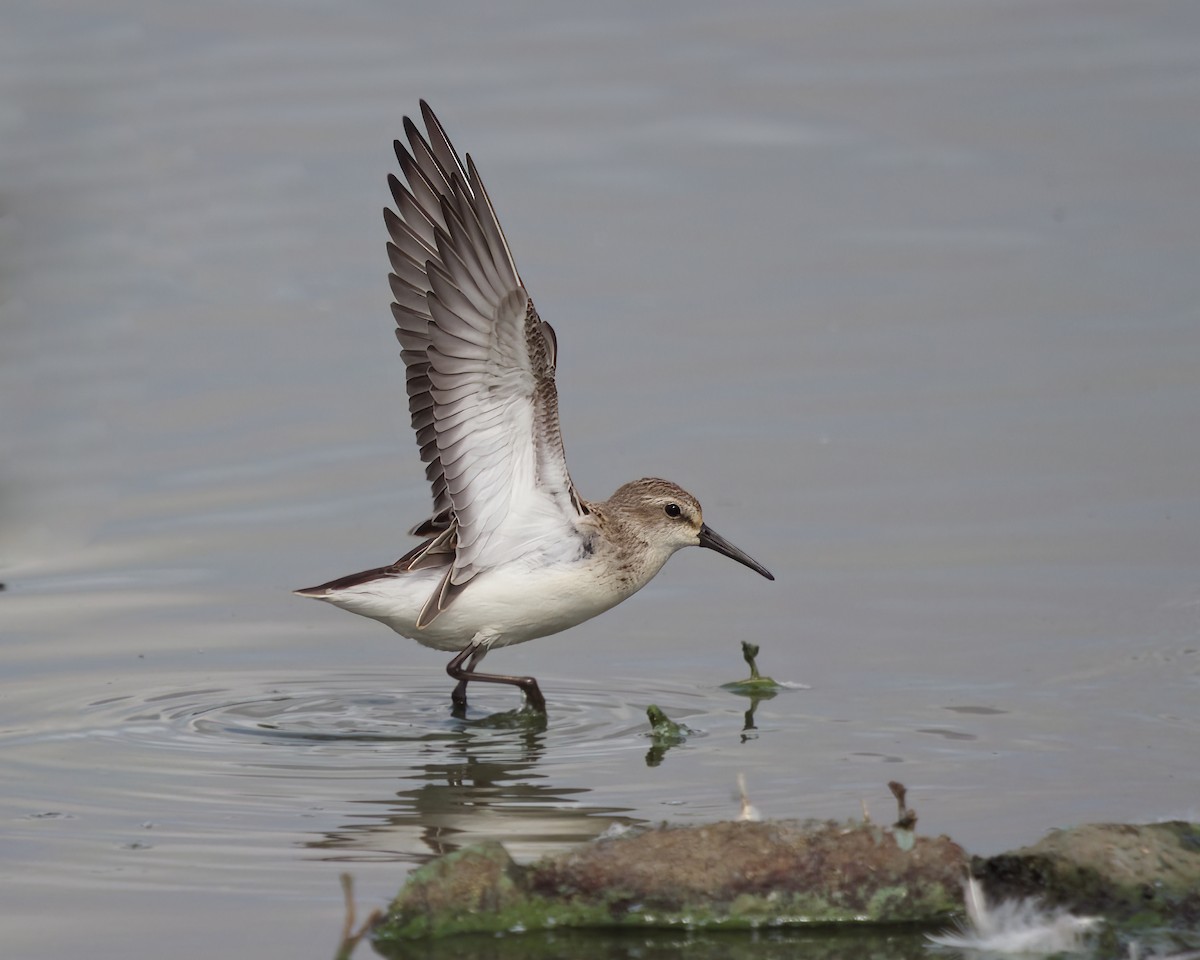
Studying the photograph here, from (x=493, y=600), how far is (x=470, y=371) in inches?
40.4

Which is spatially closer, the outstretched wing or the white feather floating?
the white feather floating

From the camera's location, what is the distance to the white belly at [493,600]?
904cm

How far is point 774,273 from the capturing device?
14422 mm

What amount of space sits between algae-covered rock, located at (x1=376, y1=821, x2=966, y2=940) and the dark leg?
2889 mm

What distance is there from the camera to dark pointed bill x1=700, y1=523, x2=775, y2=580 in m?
9.96

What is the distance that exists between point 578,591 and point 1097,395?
4486mm

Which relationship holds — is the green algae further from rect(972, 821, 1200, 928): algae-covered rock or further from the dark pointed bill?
rect(972, 821, 1200, 928): algae-covered rock

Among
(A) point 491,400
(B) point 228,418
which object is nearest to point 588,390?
(B) point 228,418

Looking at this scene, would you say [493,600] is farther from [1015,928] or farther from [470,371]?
[1015,928]

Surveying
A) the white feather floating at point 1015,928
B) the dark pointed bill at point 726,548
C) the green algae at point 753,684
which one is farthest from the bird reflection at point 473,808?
the dark pointed bill at point 726,548

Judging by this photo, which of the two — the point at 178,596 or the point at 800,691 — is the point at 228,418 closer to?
the point at 178,596

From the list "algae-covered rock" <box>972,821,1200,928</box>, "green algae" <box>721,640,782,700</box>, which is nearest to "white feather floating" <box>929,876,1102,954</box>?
"algae-covered rock" <box>972,821,1200,928</box>

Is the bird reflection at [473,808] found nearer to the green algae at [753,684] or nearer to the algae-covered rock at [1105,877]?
the green algae at [753,684]

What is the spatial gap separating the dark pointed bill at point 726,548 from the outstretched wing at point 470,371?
843 mm
